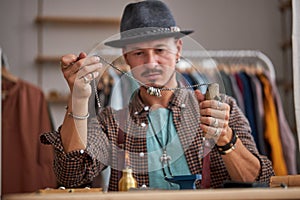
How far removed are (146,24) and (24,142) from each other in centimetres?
146

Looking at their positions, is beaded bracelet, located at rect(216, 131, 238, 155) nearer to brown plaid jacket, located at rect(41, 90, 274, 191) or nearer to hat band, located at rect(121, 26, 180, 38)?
brown plaid jacket, located at rect(41, 90, 274, 191)

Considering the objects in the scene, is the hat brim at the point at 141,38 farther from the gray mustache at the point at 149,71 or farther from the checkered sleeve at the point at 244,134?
the checkered sleeve at the point at 244,134

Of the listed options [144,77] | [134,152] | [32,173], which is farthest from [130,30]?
[32,173]

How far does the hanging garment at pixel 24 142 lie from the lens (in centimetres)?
259

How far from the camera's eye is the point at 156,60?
1.24 metres

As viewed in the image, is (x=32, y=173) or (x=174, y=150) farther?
(x=32, y=173)

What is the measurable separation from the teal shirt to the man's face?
12 cm

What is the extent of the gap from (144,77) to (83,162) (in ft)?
0.86

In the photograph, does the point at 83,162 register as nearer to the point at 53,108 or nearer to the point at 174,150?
the point at 174,150

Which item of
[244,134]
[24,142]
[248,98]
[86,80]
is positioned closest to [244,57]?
[248,98]

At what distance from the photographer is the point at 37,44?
10.5ft

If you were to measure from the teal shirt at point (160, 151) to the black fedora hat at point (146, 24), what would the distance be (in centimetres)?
19

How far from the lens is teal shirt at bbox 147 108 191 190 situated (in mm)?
1294

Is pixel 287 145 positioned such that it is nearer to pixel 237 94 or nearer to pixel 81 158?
pixel 237 94
